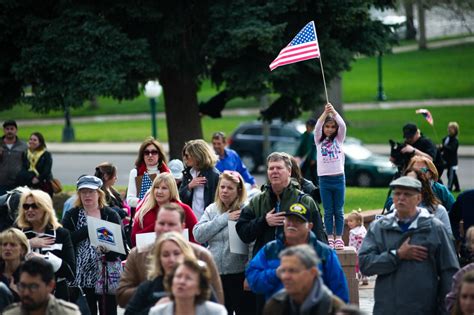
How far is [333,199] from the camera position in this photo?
13648mm

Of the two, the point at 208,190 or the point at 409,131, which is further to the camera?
the point at 409,131

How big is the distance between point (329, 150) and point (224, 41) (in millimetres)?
6704

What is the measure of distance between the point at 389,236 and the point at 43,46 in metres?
12.2

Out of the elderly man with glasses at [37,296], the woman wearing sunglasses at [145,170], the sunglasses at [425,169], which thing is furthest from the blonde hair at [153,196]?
the elderly man with glasses at [37,296]

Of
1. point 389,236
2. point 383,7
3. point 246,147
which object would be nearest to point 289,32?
point 383,7

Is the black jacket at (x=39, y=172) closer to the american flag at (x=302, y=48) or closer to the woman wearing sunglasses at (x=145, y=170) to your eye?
the woman wearing sunglasses at (x=145, y=170)

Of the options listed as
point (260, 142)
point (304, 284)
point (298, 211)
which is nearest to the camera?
point (304, 284)

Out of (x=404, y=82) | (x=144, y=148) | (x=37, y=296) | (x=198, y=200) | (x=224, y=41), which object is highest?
(x=224, y=41)

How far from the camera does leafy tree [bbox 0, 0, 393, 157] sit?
1952 centimetres

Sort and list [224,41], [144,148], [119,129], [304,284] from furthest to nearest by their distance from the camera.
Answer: [119,129] → [224,41] → [144,148] → [304,284]

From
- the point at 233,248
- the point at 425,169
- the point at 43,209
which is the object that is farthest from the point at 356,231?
the point at 43,209

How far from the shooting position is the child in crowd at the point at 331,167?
13312 millimetres

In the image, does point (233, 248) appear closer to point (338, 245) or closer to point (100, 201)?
point (100, 201)

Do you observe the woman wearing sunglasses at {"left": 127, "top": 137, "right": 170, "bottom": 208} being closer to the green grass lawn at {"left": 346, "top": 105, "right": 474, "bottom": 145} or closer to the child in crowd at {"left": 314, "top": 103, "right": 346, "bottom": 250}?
the child in crowd at {"left": 314, "top": 103, "right": 346, "bottom": 250}
